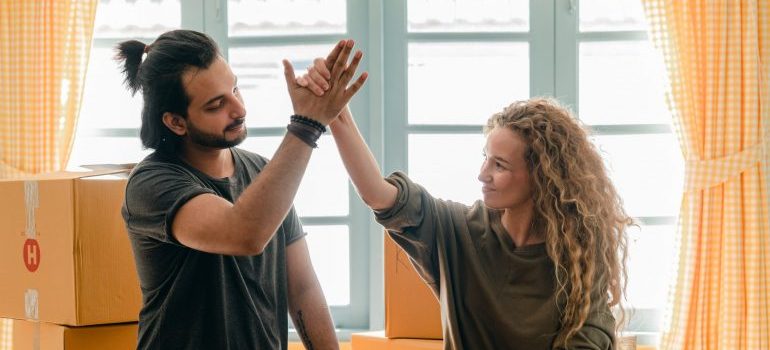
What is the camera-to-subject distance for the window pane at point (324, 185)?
11.0 ft

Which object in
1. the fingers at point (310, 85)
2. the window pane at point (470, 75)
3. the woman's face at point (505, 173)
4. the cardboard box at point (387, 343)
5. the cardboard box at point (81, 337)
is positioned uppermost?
the window pane at point (470, 75)

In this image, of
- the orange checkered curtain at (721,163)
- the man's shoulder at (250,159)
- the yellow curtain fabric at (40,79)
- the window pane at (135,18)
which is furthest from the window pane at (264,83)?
the man's shoulder at (250,159)

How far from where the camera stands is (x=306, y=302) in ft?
6.15

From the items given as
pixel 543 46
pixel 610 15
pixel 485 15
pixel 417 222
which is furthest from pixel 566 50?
pixel 417 222

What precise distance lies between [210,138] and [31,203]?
27.4 inches

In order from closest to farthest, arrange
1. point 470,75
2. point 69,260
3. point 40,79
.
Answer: point 69,260, point 40,79, point 470,75

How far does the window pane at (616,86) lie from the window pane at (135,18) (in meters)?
1.55

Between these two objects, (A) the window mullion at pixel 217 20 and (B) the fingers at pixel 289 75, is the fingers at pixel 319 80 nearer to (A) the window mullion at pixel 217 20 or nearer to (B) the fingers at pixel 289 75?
(B) the fingers at pixel 289 75

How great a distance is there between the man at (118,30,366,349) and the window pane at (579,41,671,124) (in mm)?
1808

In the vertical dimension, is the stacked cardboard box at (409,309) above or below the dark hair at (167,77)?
below

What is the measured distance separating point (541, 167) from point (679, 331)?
145 cm

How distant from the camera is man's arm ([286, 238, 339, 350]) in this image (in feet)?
6.08

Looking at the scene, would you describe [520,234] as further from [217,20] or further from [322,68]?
[217,20]

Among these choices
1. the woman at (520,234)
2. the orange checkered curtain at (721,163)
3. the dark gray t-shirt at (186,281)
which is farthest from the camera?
the orange checkered curtain at (721,163)
